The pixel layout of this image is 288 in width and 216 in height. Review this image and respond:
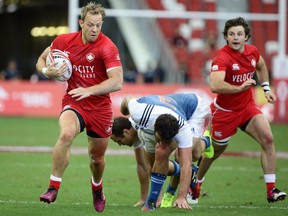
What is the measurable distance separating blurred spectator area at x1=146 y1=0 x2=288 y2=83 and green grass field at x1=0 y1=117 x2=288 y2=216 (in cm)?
807

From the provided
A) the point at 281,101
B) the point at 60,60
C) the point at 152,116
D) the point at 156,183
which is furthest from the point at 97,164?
the point at 281,101

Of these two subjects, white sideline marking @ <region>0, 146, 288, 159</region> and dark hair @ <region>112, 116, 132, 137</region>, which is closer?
dark hair @ <region>112, 116, 132, 137</region>

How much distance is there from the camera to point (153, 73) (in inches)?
1212

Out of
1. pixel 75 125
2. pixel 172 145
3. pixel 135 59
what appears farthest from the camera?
pixel 135 59

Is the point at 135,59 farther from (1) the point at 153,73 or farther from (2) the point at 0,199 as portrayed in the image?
(2) the point at 0,199

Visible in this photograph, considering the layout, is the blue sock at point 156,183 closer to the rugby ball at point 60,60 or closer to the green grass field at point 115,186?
the green grass field at point 115,186

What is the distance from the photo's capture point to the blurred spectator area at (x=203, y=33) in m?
27.6

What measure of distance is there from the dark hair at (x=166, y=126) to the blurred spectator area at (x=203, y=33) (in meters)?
17.4

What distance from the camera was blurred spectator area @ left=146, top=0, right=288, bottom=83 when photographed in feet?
90.7

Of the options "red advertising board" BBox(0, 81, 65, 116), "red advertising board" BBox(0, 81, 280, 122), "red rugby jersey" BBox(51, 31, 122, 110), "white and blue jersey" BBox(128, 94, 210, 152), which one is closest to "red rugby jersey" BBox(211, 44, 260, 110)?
"white and blue jersey" BBox(128, 94, 210, 152)

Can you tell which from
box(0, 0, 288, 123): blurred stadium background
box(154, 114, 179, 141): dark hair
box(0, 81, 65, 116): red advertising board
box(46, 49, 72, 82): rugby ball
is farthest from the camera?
box(0, 81, 65, 116): red advertising board

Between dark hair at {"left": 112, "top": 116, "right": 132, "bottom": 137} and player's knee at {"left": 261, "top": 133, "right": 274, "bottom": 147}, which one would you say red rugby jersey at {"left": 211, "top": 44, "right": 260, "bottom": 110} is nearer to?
player's knee at {"left": 261, "top": 133, "right": 274, "bottom": 147}

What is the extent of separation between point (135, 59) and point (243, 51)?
73.5ft

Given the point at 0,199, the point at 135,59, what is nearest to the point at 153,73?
the point at 135,59
